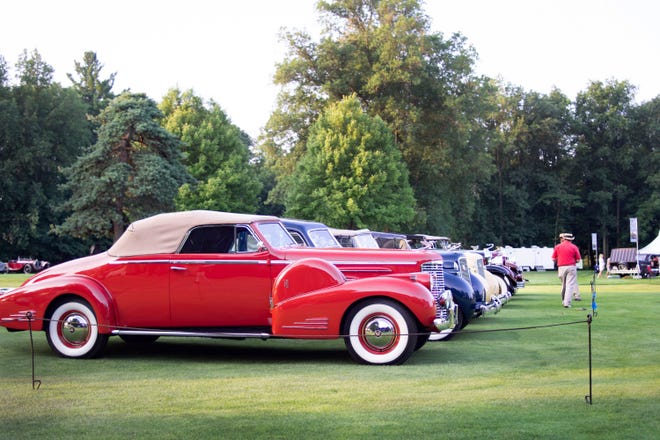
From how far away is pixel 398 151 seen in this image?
2221 inches

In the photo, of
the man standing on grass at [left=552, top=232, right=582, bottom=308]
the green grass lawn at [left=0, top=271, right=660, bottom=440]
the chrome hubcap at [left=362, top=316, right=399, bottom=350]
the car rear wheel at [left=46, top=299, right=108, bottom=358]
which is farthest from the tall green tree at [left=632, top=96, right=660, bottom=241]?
the car rear wheel at [left=46, top=299, right=108, bottom=358]

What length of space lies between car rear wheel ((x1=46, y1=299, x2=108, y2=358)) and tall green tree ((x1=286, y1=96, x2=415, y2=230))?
42666 mm

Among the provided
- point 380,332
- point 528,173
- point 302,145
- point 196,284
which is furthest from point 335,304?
point 528,173

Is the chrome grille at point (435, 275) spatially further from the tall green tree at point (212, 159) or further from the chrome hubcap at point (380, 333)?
the tall green tree at point (212, 159)

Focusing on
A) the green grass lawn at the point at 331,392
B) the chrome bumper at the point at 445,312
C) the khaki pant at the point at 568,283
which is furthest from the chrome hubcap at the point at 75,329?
the khaki pant at the point at 568,283

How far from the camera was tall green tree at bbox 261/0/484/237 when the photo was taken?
57.7 meters

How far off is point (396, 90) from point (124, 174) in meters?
20.6

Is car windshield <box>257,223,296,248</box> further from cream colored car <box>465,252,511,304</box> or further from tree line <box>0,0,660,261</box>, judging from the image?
tree line <box>0,0,660,261</box>

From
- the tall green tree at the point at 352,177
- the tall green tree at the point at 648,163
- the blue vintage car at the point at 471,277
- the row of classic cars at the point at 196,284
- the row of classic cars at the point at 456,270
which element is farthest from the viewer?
the tall green tree at the point at 648,163

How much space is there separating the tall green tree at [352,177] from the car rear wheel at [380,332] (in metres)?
43.3

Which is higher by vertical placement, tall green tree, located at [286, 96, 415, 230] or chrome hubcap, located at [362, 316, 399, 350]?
tall green tree, located at [286, 96, 415, 230]

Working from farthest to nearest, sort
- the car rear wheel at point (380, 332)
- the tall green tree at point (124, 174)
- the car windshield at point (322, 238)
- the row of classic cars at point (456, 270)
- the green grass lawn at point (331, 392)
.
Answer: the tall green tree at point (124, 174)
the car windshield at point (322, 238)
the row of classic cars at point (456, 270)
the car rear wheel at point (380, 332)
the green grass lawn at point (331, 392)

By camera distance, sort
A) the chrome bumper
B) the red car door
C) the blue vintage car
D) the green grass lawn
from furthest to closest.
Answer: the blue vintage car
the red car door
the chrome bumper
the green grass lawn

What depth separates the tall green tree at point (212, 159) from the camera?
5997 centimetres
